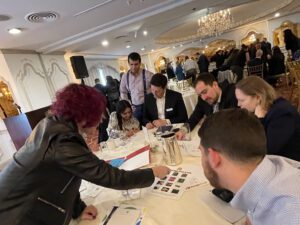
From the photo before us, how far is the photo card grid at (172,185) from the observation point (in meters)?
0.93

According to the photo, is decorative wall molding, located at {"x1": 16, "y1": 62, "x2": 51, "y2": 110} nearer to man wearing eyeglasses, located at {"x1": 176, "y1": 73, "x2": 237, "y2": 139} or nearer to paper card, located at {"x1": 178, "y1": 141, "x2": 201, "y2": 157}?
man wearing eyeglasses, located at {"x1": 176, "y1": 73, "x2": 237, "y2": 139}

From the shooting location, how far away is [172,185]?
3.25 ft

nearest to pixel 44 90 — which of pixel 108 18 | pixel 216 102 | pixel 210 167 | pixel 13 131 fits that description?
pixel 13 131

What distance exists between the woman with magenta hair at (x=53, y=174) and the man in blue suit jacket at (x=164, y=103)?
129cm

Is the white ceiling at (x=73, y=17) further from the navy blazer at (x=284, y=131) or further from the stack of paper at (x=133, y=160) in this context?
the navy blazer at (x=284, y=131)

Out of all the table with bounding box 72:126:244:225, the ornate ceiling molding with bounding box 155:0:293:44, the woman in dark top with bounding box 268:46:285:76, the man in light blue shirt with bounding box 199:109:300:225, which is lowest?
the woman in dark top with bounding box 268:46:285:76

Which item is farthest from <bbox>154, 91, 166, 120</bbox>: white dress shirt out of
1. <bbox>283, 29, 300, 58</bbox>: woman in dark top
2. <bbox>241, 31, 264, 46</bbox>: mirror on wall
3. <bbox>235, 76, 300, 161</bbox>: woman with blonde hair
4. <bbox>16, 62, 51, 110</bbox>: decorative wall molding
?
<bbox>241, 31, 264, 46</bbox>: mirror on wall

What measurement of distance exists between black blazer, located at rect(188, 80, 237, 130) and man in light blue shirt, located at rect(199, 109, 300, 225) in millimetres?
1148

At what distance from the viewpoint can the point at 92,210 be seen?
937mm

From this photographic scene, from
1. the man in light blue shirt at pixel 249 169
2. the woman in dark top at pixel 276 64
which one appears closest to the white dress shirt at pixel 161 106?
the man in light blue shirt at pixel 249 169

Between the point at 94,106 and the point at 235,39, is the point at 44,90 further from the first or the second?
the point at 235,39

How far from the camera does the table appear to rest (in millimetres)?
759

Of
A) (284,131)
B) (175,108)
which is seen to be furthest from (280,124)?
(175,108)

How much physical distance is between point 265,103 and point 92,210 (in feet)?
3.49
